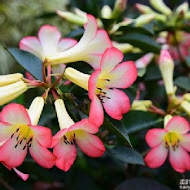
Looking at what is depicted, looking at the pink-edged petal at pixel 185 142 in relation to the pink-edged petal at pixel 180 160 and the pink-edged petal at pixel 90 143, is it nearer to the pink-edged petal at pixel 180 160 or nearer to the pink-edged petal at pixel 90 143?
the pink-edged petal at pixel 180 160

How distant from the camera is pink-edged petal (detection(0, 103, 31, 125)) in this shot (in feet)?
2.15

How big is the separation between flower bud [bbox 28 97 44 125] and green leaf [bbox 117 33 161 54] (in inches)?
15.7

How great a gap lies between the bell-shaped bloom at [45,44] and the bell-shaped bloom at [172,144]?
24 centimetres

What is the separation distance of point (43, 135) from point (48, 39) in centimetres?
30

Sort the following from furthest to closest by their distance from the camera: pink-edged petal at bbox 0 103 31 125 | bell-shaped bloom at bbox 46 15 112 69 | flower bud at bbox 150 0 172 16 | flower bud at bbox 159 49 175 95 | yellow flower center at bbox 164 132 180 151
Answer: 1. flower bud at bbox 150 0 172 16
2. flower bud at bbox 159 49 175 95
3. yellow flower center at bbox 164 132 180 151
4. bell-shaped bloom at bbox 46 15 112 69
5. pink-edged petal at bbox 0 103 31 125

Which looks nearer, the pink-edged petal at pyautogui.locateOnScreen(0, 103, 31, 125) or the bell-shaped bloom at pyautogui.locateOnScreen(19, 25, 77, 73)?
the pink-edged petal at pyautogui.locateOnScreen(0, 103, 31, 125)

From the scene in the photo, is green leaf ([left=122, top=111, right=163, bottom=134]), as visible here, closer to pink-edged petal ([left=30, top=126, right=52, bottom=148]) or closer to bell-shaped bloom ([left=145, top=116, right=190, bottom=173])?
bell-shaped bloom ([left=145, top=116, right=190, bottom=173])

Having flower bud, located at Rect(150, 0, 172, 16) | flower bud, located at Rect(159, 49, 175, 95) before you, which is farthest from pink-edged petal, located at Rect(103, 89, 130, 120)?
flower bud, located at Rect(150, 0, 172, 16)

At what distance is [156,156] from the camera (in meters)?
0.86

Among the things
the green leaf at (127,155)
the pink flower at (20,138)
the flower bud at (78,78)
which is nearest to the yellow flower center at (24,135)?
the pink flower at (20,138)

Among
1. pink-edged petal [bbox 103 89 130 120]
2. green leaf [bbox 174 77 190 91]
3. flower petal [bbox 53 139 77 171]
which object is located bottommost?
green leaf [bbox 174 77 190 91]

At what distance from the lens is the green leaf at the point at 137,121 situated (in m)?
0.94

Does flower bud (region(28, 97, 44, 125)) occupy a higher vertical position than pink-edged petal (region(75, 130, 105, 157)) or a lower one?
higher

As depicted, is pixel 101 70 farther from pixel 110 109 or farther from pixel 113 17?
pixel 113 17
